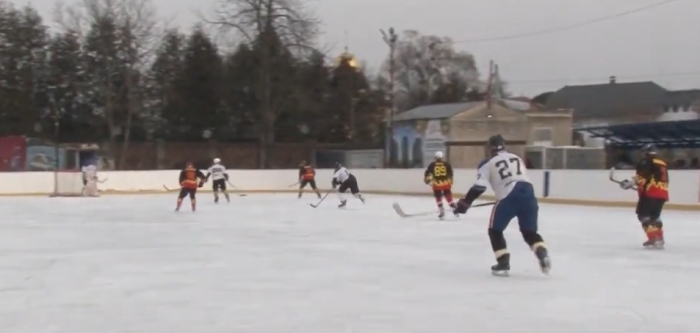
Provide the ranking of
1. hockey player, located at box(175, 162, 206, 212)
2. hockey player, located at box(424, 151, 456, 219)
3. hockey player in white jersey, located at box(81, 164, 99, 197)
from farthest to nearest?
1. hockey player in white jersey, located at box(81, 164, 99, 197)
2. hockey player, located at box(175, 162, 206, 212)
3. hockey player, located at box(424, 151, 456, 219)

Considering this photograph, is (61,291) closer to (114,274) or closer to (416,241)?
(114,274)

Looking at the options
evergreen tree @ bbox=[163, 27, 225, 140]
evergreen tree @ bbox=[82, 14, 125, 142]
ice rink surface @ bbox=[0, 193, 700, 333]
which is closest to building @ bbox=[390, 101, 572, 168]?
evergreen tree @ bbox=[163, 27, 225, 140]

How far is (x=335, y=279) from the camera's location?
788cm

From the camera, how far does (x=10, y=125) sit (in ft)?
136

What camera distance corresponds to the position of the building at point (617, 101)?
2699 inches

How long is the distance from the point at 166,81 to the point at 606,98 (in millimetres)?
38594

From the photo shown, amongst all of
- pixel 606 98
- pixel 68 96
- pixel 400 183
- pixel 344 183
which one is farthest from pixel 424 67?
pixel 344 183

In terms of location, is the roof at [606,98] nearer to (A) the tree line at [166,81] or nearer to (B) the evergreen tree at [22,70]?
(A) the tree line at [166,81]

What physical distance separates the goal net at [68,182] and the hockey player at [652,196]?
Result: 18.9 m

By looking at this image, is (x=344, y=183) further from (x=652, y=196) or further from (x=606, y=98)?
(x=606, y=98)

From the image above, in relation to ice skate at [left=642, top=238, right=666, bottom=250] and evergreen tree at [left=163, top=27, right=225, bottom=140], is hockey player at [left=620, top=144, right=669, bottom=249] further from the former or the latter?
evergreen tree at [left=163, top=27, right=225, bottom=140]

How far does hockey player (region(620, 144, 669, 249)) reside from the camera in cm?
1067

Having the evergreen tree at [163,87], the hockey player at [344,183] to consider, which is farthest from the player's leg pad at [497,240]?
the evergreen tree at [163,87]

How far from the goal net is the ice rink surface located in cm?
1196
